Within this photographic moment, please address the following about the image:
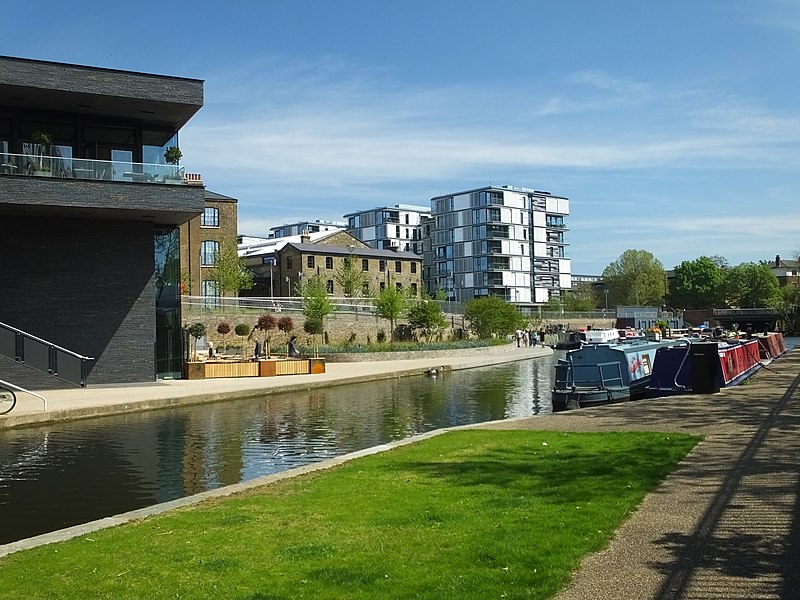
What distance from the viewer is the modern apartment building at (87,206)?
25.6m

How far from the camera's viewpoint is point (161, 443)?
1617 cm

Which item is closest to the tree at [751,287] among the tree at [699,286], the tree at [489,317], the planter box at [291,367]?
the tree at [699,286]

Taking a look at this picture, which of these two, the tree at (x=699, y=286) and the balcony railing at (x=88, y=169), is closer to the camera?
the balcony railing at (x=88, y=169)

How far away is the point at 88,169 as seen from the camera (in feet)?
85.7

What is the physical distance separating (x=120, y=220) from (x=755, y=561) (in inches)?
1032

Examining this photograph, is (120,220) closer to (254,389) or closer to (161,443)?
(254,389)

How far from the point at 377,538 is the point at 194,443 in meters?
9.74

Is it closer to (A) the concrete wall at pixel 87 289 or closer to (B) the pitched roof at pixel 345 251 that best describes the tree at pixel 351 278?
(B) the pitched roof at pixel 345 251

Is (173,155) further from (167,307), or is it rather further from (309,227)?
(309,227)

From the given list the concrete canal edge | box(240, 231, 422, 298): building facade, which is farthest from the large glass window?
box(240, 231, 422, 298): building facade

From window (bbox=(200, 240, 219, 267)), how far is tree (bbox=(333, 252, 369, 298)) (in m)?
14.2

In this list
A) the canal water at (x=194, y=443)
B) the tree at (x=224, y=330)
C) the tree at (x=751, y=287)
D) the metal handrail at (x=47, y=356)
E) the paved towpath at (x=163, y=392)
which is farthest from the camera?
the tree at (x=751, y=287)

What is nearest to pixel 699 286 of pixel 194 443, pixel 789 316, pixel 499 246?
pixel 789 316

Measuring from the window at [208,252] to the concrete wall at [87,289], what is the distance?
1411 inches
